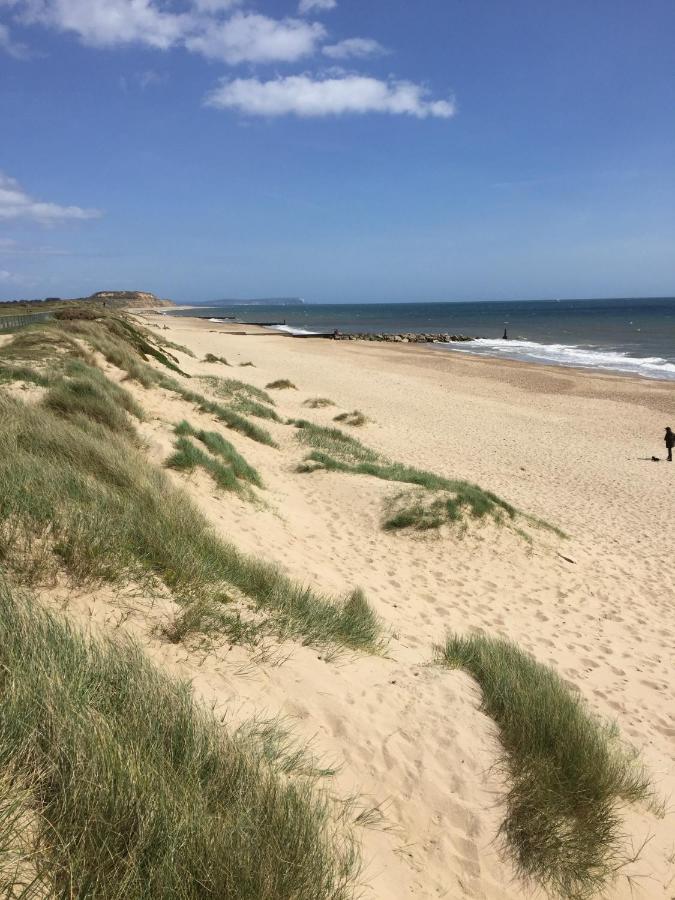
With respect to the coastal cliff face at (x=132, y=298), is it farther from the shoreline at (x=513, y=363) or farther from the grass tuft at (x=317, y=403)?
the grass tuft at (x=317, y=403)

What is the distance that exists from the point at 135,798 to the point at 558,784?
8.18 ft

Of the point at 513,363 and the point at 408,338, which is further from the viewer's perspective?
the point at 408,338

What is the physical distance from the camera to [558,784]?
322cm

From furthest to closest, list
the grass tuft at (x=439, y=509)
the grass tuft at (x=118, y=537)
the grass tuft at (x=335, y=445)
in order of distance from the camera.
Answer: the grass tuft at (x=335, y=445) → the grass tuft at (x=439, y=509) → the grass tuft at (x=118, y=537)

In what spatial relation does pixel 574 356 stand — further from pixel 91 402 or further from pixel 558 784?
pixel 558 784

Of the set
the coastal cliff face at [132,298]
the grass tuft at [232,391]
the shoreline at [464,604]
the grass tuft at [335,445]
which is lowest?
the shoreline at [464,604]

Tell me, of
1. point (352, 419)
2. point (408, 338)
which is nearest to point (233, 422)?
point (352, 419)

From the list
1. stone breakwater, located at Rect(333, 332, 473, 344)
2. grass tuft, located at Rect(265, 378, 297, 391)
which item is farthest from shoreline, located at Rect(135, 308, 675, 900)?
stone breakwater, located at Rect(333, 332, 473, 344)

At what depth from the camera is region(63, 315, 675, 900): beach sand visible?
308cm

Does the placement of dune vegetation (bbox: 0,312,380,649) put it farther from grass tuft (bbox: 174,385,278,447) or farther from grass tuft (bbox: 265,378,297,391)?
grass tuft (bbox: 265,378,297,391)

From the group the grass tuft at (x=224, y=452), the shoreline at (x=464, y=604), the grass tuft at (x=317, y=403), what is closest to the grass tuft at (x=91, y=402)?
the grass tuft at (x=224, y=452)

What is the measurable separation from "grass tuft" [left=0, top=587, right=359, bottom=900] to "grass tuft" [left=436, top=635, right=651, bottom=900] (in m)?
1.10

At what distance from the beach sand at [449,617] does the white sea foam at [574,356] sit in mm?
22191

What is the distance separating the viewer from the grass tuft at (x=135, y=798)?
187 cm
